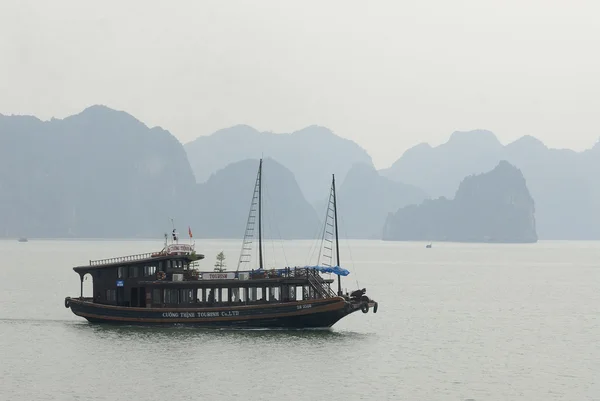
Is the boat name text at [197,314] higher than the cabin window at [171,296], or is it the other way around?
the cabin window at [171,296]

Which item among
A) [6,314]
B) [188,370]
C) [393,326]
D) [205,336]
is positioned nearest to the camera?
[188,370]

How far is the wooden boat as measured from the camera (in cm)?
5416

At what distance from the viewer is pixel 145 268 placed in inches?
2243

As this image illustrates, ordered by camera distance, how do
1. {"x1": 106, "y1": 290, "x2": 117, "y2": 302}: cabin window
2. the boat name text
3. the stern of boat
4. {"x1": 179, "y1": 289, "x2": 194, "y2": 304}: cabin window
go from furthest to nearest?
{"x1": 106, "y1": 290, "x2": 117, "y2": 302}: cabin window
{"x1": 179, "y1": 289, "x2": 194, "y2": 304}: cabin window
the boat name text
the stern of boat

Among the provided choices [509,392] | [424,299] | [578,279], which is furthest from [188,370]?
[578,279]

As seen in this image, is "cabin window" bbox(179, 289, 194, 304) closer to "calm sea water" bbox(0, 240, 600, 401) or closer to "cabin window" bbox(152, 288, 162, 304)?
"cabin window" bbox(152, 288, 162, 304)

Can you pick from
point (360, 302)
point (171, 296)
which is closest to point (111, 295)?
point (171, 296)

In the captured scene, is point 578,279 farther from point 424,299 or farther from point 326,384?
point 326,384

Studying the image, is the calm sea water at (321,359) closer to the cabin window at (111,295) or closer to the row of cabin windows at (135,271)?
the cabin window at (111,295)

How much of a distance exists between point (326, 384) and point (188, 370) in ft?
24.3

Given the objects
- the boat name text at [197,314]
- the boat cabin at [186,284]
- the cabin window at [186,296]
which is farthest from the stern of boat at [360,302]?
the cabin window at [186,296]

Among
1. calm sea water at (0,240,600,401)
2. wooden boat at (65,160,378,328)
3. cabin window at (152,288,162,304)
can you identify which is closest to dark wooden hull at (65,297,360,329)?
wooden boat at (65,160,378,328)

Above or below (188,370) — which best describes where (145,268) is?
above

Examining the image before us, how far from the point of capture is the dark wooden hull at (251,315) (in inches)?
2121
